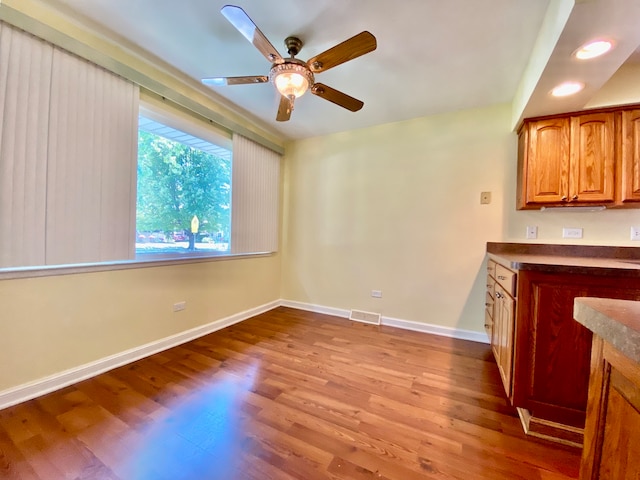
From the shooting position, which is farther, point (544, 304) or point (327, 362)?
point (327, 362)

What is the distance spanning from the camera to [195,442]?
1.36 m

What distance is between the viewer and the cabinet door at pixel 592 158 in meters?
2.06

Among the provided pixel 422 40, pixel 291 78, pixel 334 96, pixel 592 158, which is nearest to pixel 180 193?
pixel 291 78

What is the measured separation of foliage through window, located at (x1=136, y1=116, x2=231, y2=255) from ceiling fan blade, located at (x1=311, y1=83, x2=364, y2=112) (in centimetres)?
148

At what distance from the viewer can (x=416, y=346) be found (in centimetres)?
259

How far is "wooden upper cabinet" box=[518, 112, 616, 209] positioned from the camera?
208 cm

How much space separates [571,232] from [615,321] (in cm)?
254

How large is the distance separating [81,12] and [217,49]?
0.85 meters

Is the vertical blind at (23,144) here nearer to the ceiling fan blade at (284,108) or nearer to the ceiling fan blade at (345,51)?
the ceiling fan blade at (284,108)

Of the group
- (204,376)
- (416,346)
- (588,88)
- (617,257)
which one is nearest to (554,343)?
(416,346)

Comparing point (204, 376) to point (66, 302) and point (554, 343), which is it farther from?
point (554, 343)

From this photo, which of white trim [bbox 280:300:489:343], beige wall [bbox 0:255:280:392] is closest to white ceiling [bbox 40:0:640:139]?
beige wall [bbox 0:255:280:392]

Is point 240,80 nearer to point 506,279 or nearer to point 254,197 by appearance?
point 254,197

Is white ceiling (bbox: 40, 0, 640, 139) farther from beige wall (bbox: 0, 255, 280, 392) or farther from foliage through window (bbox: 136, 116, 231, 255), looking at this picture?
beige wall (bbox: 0, 255, 280, 392)
